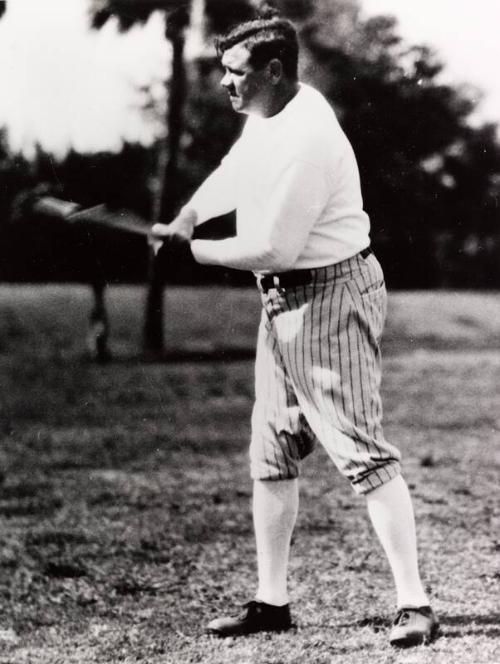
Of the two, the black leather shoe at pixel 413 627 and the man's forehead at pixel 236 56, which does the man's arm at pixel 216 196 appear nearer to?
the man's forehead at pixel 236 56

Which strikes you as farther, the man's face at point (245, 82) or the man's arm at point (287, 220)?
the man's face at point (245, 82)

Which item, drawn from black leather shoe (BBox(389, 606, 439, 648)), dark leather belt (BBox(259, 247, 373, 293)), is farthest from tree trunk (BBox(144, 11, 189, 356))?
black leather shoe (BBox(389, 606, 439, 648))

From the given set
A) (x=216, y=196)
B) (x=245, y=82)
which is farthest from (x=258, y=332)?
(x=245, y=82)

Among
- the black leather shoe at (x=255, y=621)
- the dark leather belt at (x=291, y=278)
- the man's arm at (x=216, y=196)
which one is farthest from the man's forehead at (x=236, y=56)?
the black leather shoe at (x=255, y=621)

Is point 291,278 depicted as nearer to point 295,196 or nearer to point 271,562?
point 295,196

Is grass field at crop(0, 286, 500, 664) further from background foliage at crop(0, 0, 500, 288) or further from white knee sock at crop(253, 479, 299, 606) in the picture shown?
background foliage at crop(0, 0, 500, 288)

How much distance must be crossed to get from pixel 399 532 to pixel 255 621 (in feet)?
1.70

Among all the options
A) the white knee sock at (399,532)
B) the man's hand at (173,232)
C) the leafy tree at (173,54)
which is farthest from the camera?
the leafy tree at (173,54)

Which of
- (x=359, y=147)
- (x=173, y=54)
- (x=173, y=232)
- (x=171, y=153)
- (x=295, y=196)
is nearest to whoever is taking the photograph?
(x=295, y=196)

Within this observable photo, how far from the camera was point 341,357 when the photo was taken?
2775 mm

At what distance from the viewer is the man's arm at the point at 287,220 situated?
2676mm

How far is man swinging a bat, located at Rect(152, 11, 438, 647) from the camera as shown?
271cm

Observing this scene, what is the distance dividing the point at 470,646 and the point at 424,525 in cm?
139

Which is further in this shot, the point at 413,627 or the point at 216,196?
the point at 216,196
